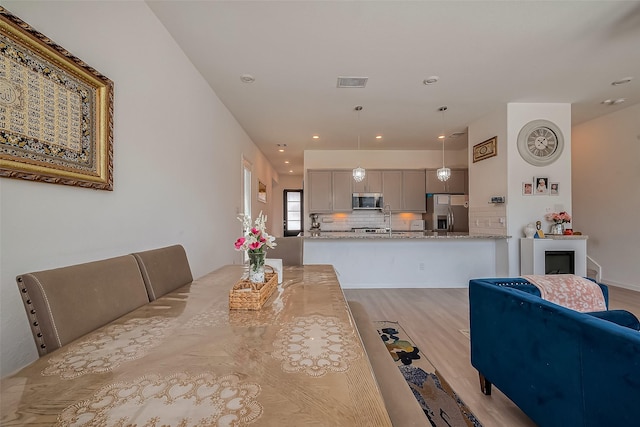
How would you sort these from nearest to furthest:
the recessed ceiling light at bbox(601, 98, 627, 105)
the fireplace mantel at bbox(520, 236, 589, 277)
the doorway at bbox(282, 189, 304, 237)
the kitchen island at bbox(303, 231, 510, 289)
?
1. the fireplace mantel at bbox(520, 236, 589, 277)
2. the recessed ceiling light at bbox(601, 98, 627, 105)
3. the kitchen island at bbox(303, 231, 510, 289)
4. the doorway at bbox(282, 189, 304, 237)

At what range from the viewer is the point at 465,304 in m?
3.52

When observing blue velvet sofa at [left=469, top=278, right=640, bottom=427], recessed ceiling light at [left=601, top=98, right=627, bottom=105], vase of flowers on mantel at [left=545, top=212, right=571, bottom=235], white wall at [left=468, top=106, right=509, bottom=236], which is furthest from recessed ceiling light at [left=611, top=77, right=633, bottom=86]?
blue velvet sofa at [left=469, top=278, right=640, bottom=427]

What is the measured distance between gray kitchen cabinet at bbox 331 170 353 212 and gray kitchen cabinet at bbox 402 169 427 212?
127cm

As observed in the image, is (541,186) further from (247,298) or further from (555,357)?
(247,298)

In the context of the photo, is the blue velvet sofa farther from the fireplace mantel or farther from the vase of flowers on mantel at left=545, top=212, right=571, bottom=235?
the vase of flowers on mantel at left=545, top=212, right=571, bottom=235

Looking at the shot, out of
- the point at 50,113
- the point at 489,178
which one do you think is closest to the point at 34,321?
the point at 50,113

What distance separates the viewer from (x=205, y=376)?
0.72m

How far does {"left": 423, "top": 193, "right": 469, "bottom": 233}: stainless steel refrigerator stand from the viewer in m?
5.97

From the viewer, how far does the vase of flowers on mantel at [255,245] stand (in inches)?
56.1

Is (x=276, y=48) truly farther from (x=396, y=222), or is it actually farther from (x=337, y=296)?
(x=396, y=222)

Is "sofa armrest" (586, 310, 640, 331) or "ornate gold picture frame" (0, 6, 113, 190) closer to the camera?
"ornate gold picture frame" (0, 6, 113, 190)

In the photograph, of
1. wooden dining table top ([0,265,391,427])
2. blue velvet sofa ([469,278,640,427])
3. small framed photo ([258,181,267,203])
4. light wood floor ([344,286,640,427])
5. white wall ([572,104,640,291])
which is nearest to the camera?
wooden dining table top ([0,265,391,427])

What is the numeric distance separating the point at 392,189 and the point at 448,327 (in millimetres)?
3948

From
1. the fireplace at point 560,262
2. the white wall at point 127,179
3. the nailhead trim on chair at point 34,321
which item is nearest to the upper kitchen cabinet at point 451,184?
the fireplace at point 560,262
